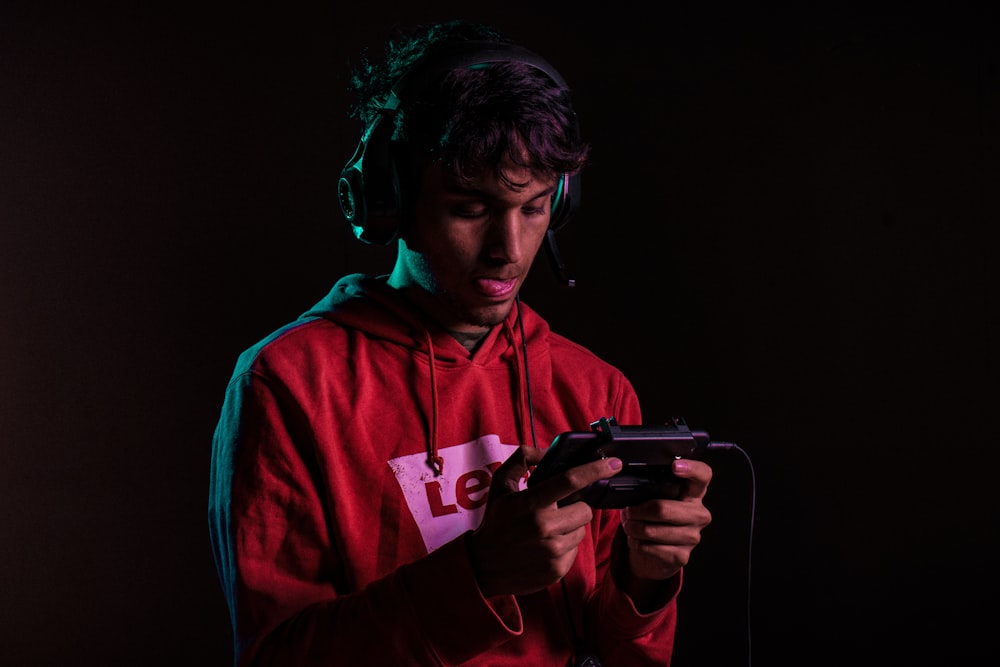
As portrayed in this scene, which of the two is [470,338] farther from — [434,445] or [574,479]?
[574,479]

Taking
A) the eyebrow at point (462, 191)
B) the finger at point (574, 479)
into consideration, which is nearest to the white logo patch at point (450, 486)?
the finger at point (574, 479)

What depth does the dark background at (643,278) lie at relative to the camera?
74.7 inches

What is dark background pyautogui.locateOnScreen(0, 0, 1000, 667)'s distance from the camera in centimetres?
190

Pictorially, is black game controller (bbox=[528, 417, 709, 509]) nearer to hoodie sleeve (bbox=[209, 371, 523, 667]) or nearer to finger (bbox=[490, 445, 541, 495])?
finger (bbox=[490, 445, 541, 495])

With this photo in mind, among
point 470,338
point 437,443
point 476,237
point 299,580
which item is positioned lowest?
point 299,580

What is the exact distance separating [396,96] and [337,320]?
0.34 metres

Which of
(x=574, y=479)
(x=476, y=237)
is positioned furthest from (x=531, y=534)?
(x=476, y=237)

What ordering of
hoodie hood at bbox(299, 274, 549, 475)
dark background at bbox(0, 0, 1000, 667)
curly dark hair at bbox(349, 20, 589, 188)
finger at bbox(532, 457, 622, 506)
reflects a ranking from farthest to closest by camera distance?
dark background at bbox(0, 0, 1000, 667) → hoodie hood at bbox(299, 274, 549, 475) → curly dark hair at bbox(349, 20, 589, 188) → finger at bbox(532, 457, 622, 506)

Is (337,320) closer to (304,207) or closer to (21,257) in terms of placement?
(304,207)

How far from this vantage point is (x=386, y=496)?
1.19 m

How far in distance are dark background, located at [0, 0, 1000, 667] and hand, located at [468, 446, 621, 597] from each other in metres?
1.11

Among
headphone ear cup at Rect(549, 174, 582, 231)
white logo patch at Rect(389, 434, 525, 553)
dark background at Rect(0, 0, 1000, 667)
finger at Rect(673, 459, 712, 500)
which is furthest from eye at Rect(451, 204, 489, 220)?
dark background at Rect(0, 0, 1000, 667)

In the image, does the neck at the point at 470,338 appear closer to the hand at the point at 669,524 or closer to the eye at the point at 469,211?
the eye at the point at 469,211

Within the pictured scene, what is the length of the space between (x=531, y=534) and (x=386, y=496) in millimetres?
278
